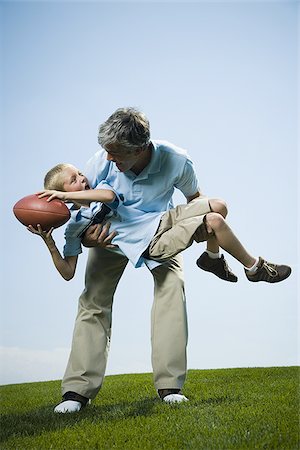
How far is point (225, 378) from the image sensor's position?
598 centimetres

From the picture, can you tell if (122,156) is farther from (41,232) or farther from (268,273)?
(268,273)

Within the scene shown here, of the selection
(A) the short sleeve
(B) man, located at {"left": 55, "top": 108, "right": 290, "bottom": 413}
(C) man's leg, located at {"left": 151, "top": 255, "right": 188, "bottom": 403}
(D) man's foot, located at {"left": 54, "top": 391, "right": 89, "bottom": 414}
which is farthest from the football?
(D) man's foot, located at {"left": 54, "top": 391, "right": 89, "bottom": 414}

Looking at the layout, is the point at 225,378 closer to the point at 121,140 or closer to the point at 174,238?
the point at 174,238

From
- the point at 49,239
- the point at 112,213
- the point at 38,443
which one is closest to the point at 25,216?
the point at 49,239

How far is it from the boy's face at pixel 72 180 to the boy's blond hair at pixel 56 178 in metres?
0.02

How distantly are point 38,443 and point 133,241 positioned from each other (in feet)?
4.69

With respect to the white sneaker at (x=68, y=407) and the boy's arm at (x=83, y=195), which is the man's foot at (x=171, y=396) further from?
the boy's arm at (x=83, y=195)

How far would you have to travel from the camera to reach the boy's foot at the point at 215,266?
4555 mm

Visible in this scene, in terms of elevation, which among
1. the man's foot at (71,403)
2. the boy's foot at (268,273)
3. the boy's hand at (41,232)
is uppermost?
the boy's hand at (41,232)

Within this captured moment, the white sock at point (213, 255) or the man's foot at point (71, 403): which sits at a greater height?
the white sock at point (213, 255)

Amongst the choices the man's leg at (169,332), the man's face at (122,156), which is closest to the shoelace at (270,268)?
the man's leg at (169,332)

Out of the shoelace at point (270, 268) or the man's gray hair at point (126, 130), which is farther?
the shoelace at point (270, 268)

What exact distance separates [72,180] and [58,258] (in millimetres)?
524

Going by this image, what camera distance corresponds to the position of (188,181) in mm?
4559
